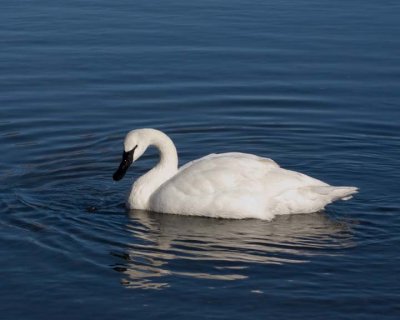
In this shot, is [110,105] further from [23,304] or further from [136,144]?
[23,304]

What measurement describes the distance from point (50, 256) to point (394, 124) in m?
6.63

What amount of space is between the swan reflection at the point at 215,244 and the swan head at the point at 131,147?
0.57 metres

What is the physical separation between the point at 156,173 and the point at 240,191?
1237 mm

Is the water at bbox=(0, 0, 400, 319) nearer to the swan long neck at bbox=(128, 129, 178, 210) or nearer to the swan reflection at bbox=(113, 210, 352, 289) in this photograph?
the swan reflection at bbox=(113, 210, 352, 289)

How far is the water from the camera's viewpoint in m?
10.7

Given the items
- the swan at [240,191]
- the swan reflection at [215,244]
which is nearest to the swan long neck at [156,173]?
the swan at [240,191]

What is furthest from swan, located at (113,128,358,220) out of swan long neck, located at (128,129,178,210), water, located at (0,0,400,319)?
water, located at (0,0,400,319)

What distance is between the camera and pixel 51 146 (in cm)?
1571

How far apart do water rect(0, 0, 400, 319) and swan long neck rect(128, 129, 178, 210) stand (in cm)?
22

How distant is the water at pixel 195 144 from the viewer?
10.7 m

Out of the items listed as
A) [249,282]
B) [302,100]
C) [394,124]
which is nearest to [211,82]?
[302,100]

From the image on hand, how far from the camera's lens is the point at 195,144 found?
1582 cm

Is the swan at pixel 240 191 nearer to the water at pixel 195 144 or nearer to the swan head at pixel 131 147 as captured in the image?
the water at pixel 195 144

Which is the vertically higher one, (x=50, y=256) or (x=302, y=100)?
(x=302, y=100)
